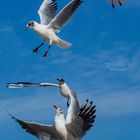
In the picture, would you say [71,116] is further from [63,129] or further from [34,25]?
[34,25]

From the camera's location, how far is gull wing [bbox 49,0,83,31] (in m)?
17.5

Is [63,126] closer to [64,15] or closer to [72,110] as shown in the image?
[72,110]

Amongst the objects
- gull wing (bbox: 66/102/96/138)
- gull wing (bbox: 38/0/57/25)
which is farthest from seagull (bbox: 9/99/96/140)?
gull wing (bbox: 38/0/57/25)

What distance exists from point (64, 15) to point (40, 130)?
2.23 meters

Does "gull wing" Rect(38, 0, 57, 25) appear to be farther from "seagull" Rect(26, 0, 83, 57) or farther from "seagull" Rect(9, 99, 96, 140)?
"seagull" Rect(9, 99, 96, 140)

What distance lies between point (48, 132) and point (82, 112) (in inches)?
40.8

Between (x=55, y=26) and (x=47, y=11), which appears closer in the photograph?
(x=55, y=26)

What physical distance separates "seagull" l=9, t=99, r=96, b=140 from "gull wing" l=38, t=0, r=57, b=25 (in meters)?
2.57

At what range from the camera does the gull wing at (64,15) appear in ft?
57.4

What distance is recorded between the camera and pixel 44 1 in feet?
64.6

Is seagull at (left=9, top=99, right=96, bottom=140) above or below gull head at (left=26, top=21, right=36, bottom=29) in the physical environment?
below

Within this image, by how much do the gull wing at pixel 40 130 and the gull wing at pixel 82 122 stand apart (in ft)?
1.51

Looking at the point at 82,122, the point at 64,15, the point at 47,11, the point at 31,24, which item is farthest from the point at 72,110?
the point at 47,11

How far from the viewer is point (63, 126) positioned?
1680 centimetres
